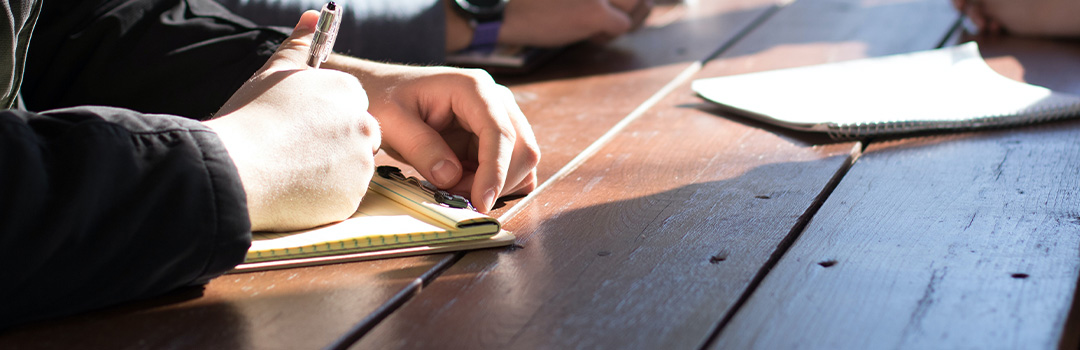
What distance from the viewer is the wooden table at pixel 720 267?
22.0 inches

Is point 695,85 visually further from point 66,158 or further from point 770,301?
point 66,158

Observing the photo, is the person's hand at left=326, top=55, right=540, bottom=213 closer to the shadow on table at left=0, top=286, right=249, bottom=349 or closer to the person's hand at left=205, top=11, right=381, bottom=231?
the person's hand at left=205, top=11, right=381, bottom=231

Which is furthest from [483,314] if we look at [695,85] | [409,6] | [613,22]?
[613,22]

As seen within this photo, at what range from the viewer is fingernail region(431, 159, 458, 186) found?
827mm

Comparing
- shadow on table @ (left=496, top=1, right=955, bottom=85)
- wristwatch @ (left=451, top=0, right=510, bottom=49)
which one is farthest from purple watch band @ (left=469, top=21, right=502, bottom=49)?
shadow on table @ (left=496, top=1, right=955, bottom=85)

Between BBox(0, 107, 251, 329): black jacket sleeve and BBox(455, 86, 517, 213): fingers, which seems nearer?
BBox(0, 107, 251, 329): black jacket sleeve

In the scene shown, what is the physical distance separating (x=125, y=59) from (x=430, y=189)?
0.50 m

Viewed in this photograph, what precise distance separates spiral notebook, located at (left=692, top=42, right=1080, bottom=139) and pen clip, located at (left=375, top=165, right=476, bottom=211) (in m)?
0.46

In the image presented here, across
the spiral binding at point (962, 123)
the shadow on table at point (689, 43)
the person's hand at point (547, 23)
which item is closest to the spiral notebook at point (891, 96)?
the spiral binding at point (962, 123)

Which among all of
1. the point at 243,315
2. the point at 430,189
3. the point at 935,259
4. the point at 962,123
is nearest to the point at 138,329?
the point at 243,315

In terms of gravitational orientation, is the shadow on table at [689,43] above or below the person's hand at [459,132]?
below

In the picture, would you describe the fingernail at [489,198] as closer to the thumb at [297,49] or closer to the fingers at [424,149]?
the fingers at [424,149]

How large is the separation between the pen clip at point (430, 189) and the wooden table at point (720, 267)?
46 mm

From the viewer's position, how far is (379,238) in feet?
2.33
